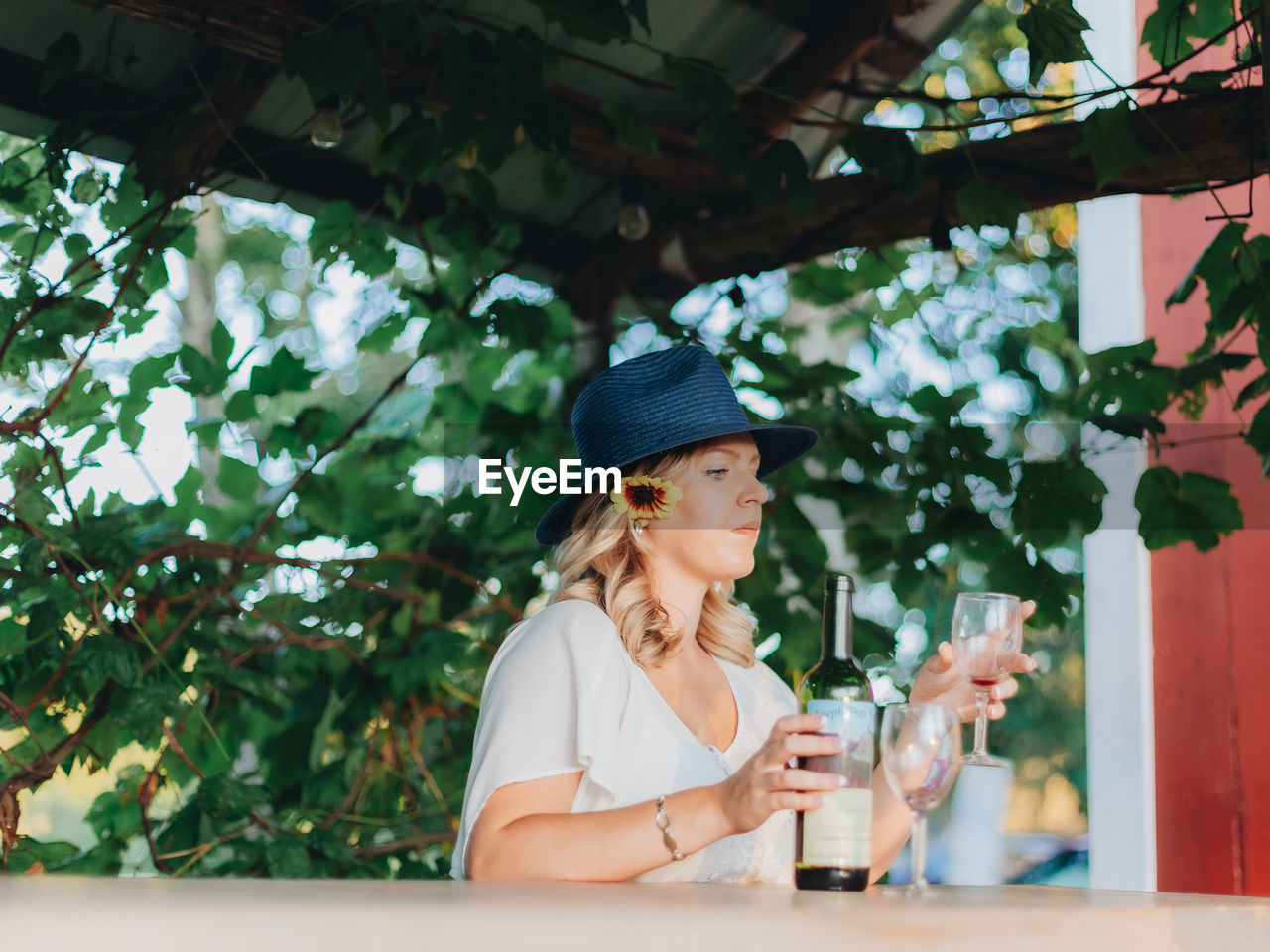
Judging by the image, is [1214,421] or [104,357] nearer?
[104,357]

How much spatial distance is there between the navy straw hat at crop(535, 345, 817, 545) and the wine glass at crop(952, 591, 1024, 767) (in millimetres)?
464

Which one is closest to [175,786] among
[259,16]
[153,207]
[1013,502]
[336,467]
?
[336,467]

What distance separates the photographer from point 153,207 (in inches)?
93.7

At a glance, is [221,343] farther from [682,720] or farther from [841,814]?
[841,814]

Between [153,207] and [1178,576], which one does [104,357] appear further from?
[1178,576]

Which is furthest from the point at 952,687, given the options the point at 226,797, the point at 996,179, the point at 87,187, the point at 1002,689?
the point at 87,187

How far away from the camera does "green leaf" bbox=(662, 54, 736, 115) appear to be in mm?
2227

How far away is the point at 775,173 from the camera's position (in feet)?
7.75

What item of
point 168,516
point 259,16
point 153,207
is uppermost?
point 259,16

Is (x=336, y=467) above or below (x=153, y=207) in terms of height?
below

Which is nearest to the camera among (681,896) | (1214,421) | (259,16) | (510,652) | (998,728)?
(681,896)

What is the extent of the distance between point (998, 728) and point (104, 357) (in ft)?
32.7

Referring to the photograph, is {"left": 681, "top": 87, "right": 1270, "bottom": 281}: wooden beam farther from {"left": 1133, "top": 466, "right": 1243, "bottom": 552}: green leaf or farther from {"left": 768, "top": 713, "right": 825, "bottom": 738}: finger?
{"left": 768, "top": 713, "right": 825, "bottom": 738}: finger

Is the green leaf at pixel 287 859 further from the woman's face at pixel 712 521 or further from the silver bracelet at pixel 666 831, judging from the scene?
the silver bracelet at pixel 666 831
